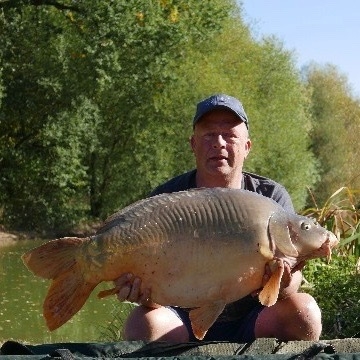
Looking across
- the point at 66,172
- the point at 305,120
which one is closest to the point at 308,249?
the point at 66,172

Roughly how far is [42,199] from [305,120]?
36.5 feet

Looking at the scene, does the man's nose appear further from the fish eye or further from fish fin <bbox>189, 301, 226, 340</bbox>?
fish fin <bbox>189, 301, 226, 340</bbox>

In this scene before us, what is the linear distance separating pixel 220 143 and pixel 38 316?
540cm

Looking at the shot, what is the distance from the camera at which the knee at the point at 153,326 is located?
2.47 m

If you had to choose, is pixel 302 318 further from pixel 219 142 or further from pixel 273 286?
pixel 219 142

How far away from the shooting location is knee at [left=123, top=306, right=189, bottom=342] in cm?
247

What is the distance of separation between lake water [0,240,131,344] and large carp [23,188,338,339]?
96.1 inches

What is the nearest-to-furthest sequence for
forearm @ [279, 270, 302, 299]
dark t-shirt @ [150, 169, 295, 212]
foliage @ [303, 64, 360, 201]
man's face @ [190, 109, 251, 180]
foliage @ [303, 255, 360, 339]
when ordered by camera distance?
forearm @ [279, 270, 302, 299] < man's face @ [190, 109, 251, 180] < dark t-shirt @ [150, 169, 295, 212] < foliage @ [303, 255, 360, 339] < foliage @ [303, 64, 360, 201]

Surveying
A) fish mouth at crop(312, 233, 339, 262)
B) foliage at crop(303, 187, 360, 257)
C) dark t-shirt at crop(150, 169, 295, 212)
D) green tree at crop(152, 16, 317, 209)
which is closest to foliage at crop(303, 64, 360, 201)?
green tree at crop(152, 16, 317, 209)

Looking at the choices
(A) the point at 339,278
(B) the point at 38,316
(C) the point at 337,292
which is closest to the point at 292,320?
(C) the point at 337,292

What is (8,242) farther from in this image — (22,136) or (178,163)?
(178,163)

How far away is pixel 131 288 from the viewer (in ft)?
7.17

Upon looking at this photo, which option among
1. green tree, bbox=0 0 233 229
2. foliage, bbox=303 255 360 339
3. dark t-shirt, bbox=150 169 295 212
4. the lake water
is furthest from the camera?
green tree, bbox=0 0 233 229

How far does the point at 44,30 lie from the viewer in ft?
49.5
